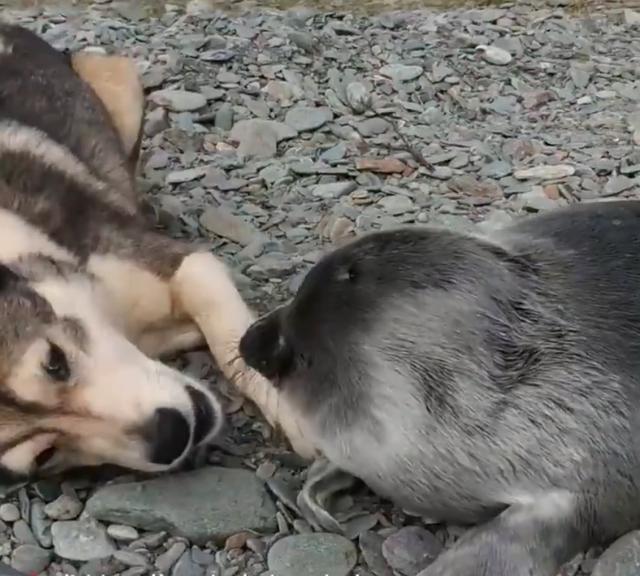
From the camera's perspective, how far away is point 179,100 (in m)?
4.25

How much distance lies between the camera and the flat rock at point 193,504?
7.99 ft

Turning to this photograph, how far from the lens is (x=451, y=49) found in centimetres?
469

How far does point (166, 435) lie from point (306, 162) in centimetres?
154

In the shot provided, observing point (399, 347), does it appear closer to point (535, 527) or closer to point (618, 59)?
point (535, 527)

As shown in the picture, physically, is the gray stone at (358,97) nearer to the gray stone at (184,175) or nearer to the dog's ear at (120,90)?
the gray stone at (184,175)

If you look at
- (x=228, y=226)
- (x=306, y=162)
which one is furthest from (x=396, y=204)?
(x=228, y=226)

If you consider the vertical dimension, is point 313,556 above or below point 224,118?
above

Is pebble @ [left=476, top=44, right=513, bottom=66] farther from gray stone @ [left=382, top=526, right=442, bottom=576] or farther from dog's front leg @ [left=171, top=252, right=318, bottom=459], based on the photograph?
gray stone @ [left=382, top=526, right=442, bottom=576]

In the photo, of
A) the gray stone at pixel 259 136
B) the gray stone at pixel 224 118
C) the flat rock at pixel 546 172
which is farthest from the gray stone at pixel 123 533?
the gray stone at pixel 224 118

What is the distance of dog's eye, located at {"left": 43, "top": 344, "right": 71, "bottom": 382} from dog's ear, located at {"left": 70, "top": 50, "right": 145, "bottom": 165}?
121cm

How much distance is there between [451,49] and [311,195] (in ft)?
4.34

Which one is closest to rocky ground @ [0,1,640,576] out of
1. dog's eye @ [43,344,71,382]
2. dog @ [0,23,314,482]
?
dog @ [0,23,314,482]

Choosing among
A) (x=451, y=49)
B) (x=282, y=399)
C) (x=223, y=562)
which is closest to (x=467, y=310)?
(x=282, y=399)

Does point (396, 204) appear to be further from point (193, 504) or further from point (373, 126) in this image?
point (193, 504)
